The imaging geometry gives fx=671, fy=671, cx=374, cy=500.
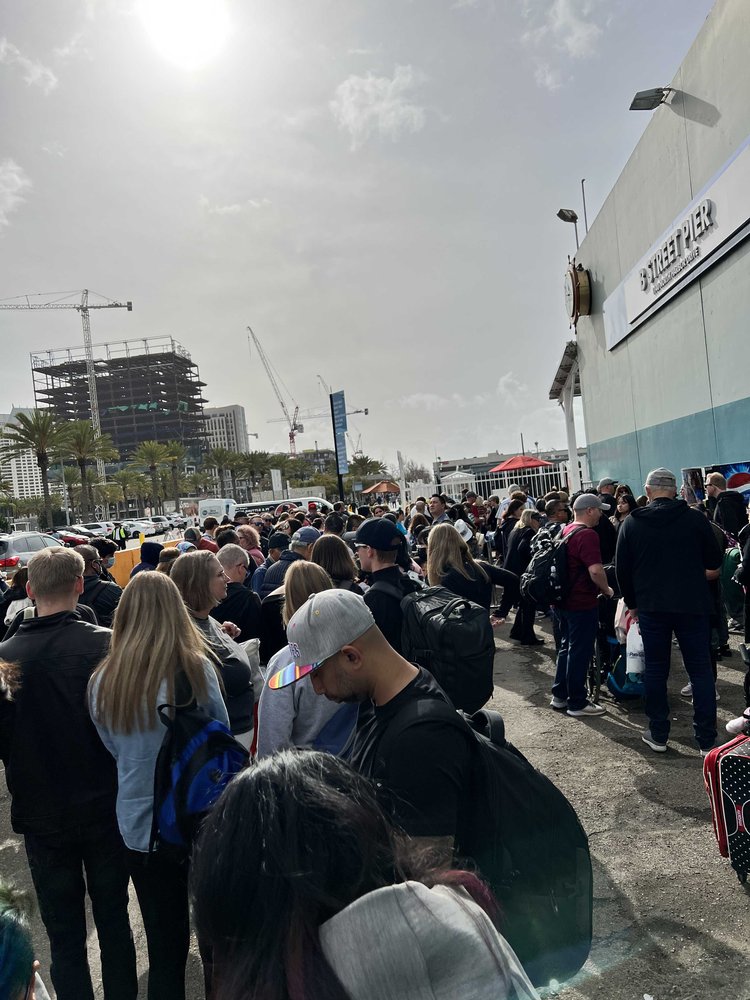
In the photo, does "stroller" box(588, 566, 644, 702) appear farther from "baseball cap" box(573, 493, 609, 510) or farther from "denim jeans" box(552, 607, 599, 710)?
"baseball cap" box(573, 493, 609, 510)

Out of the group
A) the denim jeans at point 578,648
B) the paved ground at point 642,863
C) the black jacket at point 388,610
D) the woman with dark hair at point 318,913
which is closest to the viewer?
the woman with dark hair at point 318,913

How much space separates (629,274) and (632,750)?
1215 centimetres

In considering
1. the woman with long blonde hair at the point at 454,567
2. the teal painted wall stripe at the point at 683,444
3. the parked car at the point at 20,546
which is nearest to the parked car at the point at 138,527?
the parked car at the point at 20,546

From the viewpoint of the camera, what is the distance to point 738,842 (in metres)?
3.33

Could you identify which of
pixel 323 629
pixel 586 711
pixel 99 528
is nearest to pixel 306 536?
pixel 586 711

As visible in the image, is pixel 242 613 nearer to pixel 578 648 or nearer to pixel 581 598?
pixel 581 598

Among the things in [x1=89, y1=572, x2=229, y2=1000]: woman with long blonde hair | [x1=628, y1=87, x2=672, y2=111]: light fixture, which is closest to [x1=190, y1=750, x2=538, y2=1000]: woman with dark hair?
[x1=89, y1=572, x2=229, y2=1000]: woman with long blonde hair

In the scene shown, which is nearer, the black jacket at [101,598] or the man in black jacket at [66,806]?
the man in black jacket at [66,806]

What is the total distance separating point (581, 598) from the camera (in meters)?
5.80

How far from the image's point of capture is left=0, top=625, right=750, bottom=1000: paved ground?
2.83 m

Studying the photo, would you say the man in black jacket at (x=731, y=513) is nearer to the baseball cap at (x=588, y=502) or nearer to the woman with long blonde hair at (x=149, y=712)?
the baseball cap at (x=588, y=502)

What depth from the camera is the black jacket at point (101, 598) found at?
4.96m

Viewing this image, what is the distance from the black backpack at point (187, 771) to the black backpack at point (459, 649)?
1025mm

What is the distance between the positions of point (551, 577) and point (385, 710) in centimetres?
427
